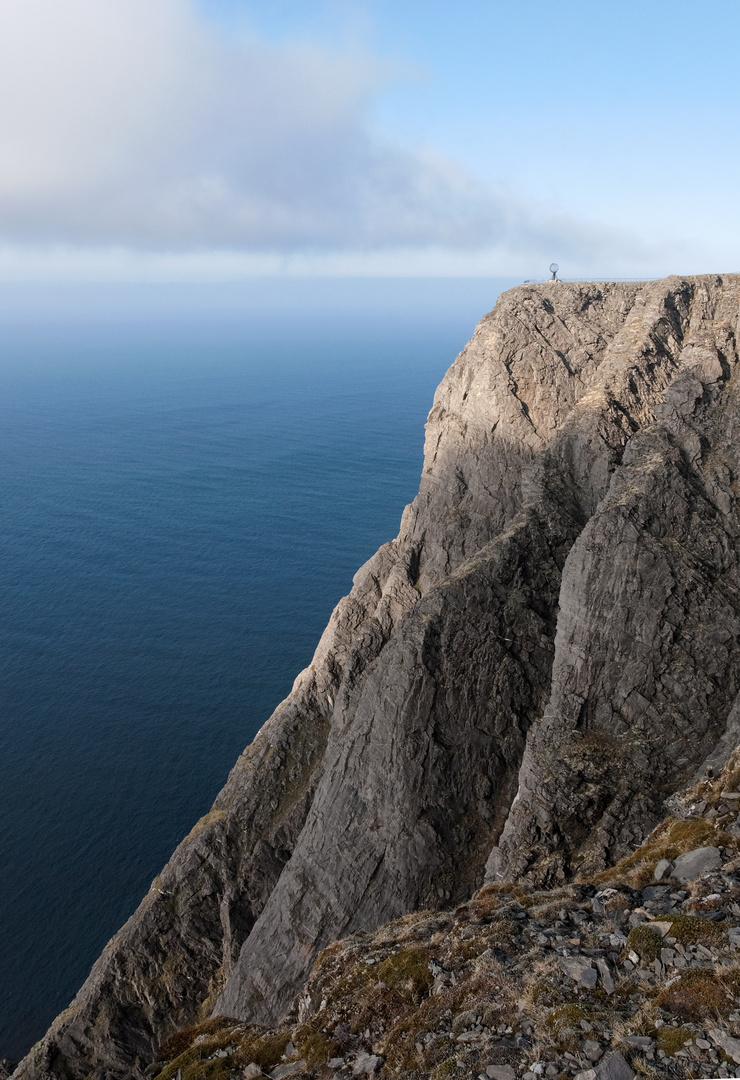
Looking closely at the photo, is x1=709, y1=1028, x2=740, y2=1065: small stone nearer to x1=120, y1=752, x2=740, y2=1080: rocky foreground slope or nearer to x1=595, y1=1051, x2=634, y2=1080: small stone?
x1=120, y1=752, x2=740, y2=1080: rocky foreground slope

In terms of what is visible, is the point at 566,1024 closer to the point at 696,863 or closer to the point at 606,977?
the point at 606,977

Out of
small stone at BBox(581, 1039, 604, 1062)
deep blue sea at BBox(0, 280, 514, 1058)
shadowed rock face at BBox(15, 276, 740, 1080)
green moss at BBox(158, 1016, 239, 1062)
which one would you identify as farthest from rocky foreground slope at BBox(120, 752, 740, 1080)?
deep blue sea at BBox(0, 280, 514, 1058)

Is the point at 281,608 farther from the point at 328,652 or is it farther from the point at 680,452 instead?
the point at 680,452

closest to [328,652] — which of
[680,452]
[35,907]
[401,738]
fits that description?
[401,738]

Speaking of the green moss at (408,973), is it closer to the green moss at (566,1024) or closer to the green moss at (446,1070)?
the green moss at (446,1070)

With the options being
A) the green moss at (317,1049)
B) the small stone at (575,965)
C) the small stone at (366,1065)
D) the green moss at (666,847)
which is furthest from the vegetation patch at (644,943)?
the green moss at (317,1049)

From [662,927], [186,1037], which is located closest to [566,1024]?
[662,927]

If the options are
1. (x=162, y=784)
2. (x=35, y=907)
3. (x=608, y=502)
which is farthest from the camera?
(x=162, y=784)
